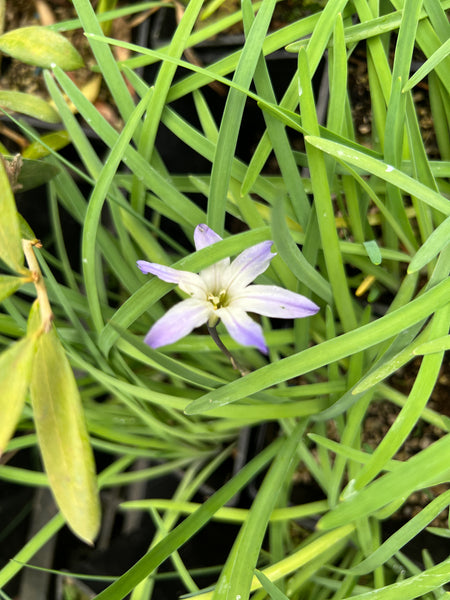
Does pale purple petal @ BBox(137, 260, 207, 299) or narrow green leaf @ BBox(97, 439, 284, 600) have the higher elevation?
pale purple petal @ BBox(137, 260, 207, 299)

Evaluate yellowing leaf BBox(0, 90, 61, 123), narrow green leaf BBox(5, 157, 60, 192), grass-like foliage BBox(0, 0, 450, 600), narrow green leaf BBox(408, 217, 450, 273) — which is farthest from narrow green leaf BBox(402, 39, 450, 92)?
yellowing leaf BBox(0, 90, 61, 123)

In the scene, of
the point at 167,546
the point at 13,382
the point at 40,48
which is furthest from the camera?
the point at 40,48

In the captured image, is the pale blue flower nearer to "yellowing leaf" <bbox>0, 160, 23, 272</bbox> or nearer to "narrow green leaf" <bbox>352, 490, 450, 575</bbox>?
"yellowing leaf" <bbox>0, 160, 23, 272</bbox>

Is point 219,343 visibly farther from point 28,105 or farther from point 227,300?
point 28,105

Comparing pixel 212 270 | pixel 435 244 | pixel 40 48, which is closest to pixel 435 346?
pixel 435 244

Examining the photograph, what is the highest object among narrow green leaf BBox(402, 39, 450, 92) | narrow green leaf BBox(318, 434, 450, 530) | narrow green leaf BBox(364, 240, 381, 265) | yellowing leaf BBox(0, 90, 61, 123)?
yellowing leaf BBox(0, 90, 61, 123)
